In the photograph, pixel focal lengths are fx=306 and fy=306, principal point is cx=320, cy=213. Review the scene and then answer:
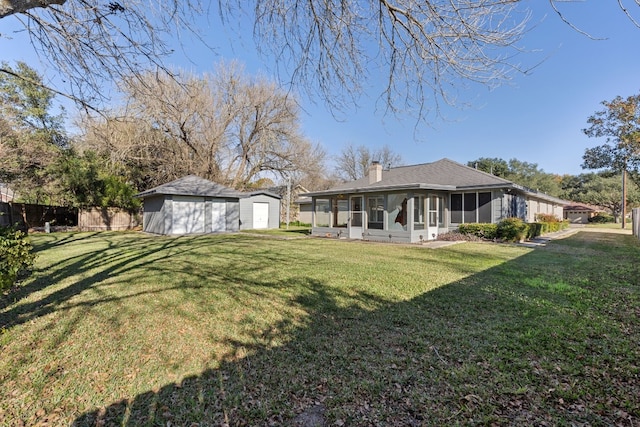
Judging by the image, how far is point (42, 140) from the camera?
56.6ft

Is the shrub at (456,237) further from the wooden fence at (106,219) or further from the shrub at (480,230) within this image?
the wooden fence at (106,219)

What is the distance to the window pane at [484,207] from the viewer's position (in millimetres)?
14375

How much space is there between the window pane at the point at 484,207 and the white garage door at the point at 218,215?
1390 centimetres

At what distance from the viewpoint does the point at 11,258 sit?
576cm

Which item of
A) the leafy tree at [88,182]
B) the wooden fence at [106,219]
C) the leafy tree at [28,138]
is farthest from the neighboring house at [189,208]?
the leafy tree at [28,138]

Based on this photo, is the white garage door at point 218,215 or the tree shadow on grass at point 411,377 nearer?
the tree shadow on grass at point 411,377

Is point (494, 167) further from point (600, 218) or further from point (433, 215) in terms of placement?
point (433, 215)

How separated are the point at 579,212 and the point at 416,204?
37.5m

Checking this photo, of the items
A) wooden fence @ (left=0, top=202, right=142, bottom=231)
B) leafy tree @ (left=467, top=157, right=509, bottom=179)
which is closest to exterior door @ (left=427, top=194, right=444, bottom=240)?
wooden fence @ (left=0, top=202, right=142, bottom=231)

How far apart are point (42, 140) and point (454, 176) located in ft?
74.9

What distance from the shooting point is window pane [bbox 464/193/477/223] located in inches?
582

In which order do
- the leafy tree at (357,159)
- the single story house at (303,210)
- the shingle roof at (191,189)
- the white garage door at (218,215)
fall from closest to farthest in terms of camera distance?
the shingle roof at (191,189) → the white garage door at (218,215) → the single story house at (303,210) → the leafy tree at (357,159)

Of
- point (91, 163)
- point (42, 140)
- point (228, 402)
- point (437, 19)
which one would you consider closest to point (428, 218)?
point (437, 19)

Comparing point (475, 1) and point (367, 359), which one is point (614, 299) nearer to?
point (367, 359)
